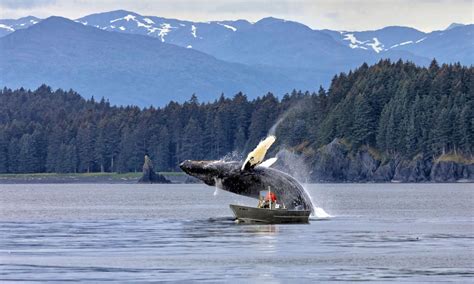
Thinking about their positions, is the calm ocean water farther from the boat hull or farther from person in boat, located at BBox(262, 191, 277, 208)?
person in boat, located at BBox(262, 191, 277, 208)

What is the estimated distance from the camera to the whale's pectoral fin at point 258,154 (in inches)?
3332

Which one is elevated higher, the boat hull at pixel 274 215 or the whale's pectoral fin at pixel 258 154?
the whale's pectoral fin at pixel 258 154

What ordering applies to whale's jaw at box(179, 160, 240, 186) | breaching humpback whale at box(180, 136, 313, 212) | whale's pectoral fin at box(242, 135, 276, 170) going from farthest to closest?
whale's jaw at box(179, 160, 240, 186) → breaching humpback whale at box(180, 136, 313, 212) → whale's pectoral fin at box(242, 135, 276, 170)

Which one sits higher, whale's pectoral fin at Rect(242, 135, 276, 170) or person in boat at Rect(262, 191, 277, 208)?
whale's pectoral fin at Rect(242, 135, 276, 170)

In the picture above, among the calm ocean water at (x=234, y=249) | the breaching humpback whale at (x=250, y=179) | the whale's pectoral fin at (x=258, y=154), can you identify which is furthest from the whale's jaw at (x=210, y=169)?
the calm ocean water at (x=234, y=249)

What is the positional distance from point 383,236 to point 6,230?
24.7 meters

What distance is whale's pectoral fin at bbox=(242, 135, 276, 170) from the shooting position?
278 feet

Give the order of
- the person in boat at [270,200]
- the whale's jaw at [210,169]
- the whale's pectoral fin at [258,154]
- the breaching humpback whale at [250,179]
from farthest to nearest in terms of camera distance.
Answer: the whale's jaw at [210,169] → the breaching humpback whale at [250,179] → the person in boat at [270,200] → the whale's pectoral fin at [258,154]

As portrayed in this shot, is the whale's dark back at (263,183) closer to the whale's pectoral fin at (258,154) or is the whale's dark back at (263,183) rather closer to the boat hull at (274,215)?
the whale's pectoral fin at (258,154)

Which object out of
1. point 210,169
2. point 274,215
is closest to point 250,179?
point 210,169

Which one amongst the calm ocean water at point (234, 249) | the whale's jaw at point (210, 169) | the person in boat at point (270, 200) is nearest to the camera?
the calm ocean water at point (234, 249)

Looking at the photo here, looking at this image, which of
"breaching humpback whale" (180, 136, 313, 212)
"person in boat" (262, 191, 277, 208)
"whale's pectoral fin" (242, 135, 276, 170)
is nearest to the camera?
"whale's pectoral fin" (242, 135, 276, 170)

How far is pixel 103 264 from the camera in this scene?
61656 mm

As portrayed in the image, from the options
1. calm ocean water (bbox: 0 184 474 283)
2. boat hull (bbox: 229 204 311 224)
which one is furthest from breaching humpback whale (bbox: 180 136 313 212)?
calm ocean water (bbox: 0 184 474 283)
